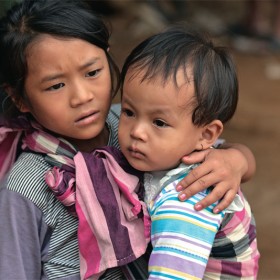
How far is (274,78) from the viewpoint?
20.1 ft

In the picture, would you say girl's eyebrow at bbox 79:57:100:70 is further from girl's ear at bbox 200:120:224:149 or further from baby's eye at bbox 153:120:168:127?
girl's ear at bbox 200:120:224:149

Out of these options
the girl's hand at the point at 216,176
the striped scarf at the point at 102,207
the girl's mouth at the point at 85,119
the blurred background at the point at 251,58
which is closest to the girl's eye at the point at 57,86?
the girl's mouth at the point at 85,119

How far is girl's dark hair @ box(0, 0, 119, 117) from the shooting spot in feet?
6.35

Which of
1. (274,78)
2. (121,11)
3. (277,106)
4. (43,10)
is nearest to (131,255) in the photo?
(43,10)

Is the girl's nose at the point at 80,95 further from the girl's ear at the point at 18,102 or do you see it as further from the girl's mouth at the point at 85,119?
the girl's ear at the point at 18,102

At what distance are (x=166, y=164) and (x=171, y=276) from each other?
0.36 meters

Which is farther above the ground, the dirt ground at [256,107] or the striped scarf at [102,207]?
the striped scarf at [102,207]

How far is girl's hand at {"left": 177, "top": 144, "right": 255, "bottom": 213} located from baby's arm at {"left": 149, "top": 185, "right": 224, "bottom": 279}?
0.04 metres

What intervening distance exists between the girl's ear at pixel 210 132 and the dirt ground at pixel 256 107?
5.35ft

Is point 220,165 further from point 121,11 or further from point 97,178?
point 121,11

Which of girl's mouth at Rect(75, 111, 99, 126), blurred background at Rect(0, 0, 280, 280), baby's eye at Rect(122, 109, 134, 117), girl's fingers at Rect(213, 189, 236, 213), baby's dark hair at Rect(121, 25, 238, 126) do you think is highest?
baby's dark hair at Rect(121, 25, 238, 126)

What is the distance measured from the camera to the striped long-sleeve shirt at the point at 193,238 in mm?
1698

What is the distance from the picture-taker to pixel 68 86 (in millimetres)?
1943

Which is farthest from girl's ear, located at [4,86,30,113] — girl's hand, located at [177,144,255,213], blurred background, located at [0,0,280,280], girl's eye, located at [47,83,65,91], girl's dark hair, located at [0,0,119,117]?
girl's hand, located at [177,144,255,213]
